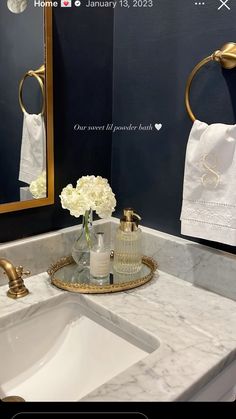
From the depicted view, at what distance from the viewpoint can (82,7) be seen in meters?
1.11

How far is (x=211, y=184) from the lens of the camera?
0.94 m

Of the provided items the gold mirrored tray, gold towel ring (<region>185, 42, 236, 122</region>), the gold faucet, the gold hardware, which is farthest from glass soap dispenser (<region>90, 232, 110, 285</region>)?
gold towel ring (<region>185, 42, 236, 122</region>)

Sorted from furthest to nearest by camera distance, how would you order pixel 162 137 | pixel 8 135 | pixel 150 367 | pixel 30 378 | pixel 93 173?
pixel 93 173 < pixel 162 137 < pixel 8 135 < pixel 30 378 < pixel 150 367

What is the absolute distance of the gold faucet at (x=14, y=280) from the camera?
96 cm

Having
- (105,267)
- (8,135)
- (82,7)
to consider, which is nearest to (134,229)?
(105,267)

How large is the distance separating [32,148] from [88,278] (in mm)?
389

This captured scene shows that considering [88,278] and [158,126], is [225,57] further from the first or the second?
[88,278]

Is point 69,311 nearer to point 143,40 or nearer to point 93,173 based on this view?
point 93,173

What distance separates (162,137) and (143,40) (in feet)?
0.92

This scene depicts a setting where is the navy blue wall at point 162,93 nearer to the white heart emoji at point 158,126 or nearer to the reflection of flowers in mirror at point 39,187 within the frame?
the white heart emoji at point 158,126

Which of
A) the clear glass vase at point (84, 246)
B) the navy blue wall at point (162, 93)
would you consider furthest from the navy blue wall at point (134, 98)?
the clear glass vase at point (84, 246)

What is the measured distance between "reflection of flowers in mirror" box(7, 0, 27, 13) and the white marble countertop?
0.70 meters

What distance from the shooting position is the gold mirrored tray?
1.02 meters

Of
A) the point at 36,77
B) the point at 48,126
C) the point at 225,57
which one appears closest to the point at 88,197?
the point at 48,126
